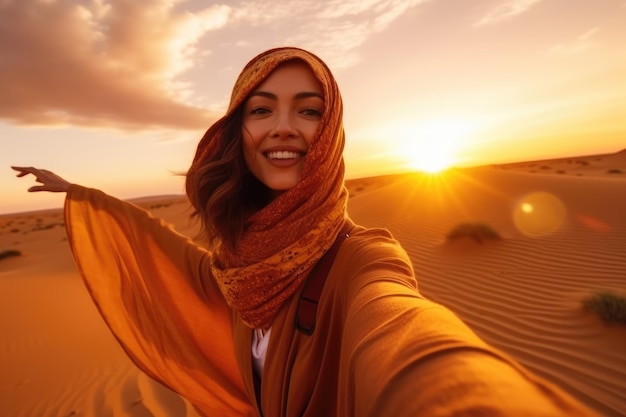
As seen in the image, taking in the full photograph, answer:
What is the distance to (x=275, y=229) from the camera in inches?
54.7

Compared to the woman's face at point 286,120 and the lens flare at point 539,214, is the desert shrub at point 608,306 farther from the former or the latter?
the woman's face at point 286,120

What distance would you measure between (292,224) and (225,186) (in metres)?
0.48

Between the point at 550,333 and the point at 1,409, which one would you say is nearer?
the point at 1,409

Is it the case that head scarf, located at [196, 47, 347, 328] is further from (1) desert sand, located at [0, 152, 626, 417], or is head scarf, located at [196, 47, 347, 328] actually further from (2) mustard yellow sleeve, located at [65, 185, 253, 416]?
(1) desert sand, located at [0, 152, 626, 417]

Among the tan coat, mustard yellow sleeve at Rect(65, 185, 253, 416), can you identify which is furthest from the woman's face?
mustard yellow sleeve at Rect(65, 185, 253, 416)

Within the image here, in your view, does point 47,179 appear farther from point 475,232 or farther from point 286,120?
point 475,232

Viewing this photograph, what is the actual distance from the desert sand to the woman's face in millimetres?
2932

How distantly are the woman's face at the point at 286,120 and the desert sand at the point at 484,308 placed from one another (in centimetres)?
293

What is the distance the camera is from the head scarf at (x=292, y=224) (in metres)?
1.33

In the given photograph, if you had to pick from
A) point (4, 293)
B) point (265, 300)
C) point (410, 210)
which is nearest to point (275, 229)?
point (265, 300)

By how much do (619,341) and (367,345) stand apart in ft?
14.7

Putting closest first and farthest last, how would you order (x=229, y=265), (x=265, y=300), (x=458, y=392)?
1. (x=458, y=392)
2. (x=265, y=300)
3. (x=229, y=265)

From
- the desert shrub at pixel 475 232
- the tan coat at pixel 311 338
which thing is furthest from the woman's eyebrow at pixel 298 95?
the desert shrub at pixel 475 232

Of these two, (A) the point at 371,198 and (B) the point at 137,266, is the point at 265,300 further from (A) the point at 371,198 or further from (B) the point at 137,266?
(A) the point at 371,198
